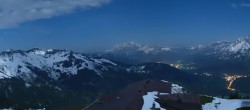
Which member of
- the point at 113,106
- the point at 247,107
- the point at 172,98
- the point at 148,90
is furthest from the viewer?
the point at 148,90

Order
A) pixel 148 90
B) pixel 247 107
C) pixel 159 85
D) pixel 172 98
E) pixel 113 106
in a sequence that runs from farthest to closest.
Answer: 1. pixel 159 85
2. pixel 148 90
3. pixel 172 98
4. pixel 113 106
5. pixel 247 107

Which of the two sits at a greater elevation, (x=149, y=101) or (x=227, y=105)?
(x=149, y=101)

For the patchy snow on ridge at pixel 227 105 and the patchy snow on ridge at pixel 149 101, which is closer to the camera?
the patchy snow on ridge at pixel 227 105

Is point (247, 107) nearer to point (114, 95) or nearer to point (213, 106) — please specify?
point (213, 106)

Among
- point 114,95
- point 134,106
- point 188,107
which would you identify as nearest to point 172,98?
point 188,107

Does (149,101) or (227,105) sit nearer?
(227,105)

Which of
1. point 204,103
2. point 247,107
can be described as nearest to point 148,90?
point 204,103

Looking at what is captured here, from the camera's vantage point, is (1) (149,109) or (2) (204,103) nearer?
(1) (149,109)

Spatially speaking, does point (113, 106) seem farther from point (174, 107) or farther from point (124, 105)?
point (174, 107)

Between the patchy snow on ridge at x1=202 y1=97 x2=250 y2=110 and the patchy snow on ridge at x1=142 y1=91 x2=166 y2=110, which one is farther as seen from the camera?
the patchy snow on ridge at x1=142 y1=91 x2=166 y2=110
